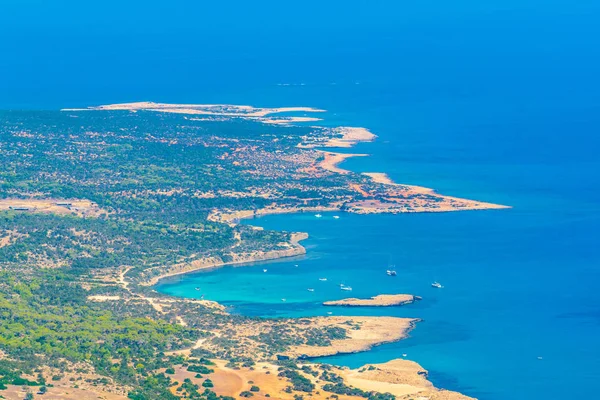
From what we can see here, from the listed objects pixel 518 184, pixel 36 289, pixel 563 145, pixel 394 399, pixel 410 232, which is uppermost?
pixel 563 145

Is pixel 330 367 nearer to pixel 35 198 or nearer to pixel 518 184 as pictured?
pixel 35 198

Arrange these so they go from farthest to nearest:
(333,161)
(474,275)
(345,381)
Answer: (333,161) < (474,275) < (345,381)

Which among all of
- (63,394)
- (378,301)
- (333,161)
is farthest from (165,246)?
(333,161)

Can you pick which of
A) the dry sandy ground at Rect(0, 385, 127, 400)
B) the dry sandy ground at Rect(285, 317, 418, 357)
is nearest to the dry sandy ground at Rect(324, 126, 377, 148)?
the dry sandy ground at Rect(285, 317, 418, 357)

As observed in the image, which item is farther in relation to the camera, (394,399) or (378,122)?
(378,122)

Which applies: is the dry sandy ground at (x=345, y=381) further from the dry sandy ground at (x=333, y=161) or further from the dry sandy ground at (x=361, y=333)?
the dry sandy ground at (x=333, y=161)

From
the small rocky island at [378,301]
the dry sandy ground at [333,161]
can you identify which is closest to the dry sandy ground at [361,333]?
the small rocky island at [378,301]

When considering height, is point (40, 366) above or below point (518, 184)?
below

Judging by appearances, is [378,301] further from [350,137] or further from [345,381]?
[350,137]

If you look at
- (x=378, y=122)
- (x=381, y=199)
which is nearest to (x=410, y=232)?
(x=381, y=199)
